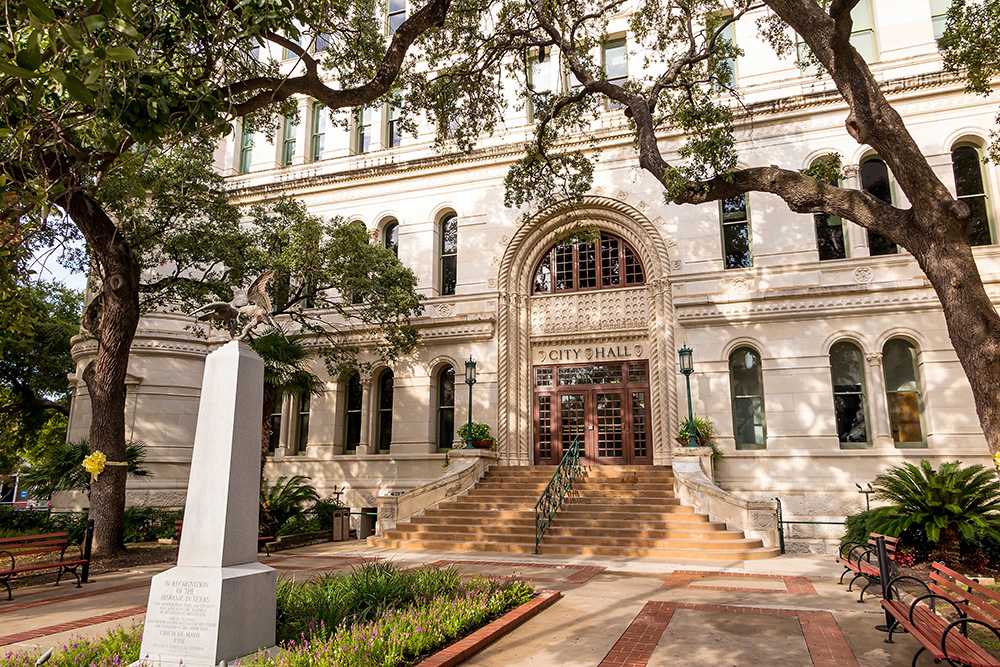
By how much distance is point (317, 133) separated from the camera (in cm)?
2556

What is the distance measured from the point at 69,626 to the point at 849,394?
17976 mm

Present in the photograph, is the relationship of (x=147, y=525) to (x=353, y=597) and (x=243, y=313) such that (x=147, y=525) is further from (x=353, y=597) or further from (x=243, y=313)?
(x=243, y=313)

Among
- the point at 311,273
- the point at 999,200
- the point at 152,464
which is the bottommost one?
the point at 152,464

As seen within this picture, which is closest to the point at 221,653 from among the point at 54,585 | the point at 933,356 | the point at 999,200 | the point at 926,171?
the point at 54,585

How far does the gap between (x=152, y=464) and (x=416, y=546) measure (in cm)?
1112

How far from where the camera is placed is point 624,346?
2014 centimetres

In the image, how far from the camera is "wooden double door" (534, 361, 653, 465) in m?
19.7

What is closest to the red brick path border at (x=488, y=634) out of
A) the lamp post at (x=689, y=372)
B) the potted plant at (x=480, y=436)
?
the lamp post at (x=689, y=372)

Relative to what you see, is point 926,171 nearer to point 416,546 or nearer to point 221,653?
point 221,653

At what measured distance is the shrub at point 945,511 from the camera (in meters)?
11.0

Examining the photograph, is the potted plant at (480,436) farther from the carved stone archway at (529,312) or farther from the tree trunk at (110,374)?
the tree trunk at (110,374)

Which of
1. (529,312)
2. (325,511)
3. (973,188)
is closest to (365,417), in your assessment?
(325,511)

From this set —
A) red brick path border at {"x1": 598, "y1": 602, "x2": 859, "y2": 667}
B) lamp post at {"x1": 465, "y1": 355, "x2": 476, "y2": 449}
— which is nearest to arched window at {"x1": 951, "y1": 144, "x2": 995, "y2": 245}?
red brick path border at {"x1": 598, "y1": 602, "x2": 859, "y2": 667}

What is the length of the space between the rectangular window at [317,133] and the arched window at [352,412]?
30.5 ft
